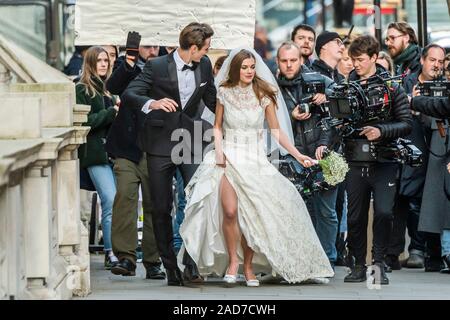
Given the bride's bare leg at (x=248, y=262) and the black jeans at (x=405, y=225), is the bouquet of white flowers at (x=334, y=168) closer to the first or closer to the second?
the bride's bare leg at (x=248, y=262)

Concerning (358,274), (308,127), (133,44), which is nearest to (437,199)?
(308,127)

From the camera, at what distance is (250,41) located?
14320mm

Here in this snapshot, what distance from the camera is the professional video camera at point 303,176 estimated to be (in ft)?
45.5

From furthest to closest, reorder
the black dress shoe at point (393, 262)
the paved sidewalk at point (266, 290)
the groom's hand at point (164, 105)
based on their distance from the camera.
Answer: the black dress shoe at point (393, 262) → the groom's hand at point (164, 105) → the paved sidewalk at point (266, 290)

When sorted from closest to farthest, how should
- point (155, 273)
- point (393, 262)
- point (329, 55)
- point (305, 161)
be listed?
1. point (305, 161)
2. point (155, 273)
3. point (393, 262)
4. point (329, 55)

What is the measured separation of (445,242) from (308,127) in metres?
1.75

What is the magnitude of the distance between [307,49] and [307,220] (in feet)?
10.7

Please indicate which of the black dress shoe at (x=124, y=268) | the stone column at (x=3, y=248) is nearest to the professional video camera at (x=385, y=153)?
the black dress shoe at (x=124, y=268)

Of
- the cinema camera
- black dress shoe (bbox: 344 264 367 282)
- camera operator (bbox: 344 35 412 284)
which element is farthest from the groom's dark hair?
black dress shoe (bbox: 344 264 367 282)

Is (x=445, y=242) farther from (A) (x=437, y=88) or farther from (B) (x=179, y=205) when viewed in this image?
(B) (x=179, y=205)

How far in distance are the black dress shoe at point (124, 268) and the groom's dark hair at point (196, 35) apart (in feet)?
7.34

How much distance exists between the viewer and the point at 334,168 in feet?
43.3

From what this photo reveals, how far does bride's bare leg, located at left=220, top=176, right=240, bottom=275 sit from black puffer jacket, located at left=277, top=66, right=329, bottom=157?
4.91 ft

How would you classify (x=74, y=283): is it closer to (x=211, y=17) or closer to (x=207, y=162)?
(x=207, y=162)
